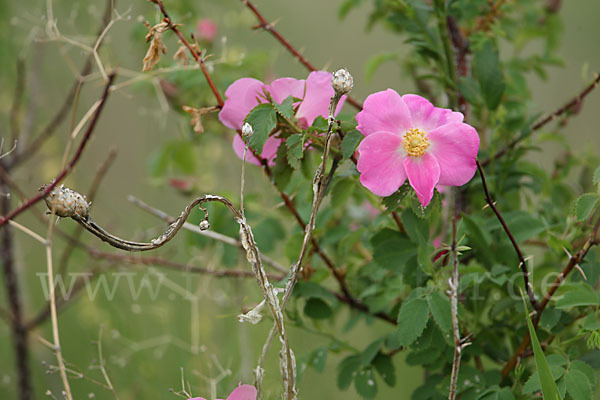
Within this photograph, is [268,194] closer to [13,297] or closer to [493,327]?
[13,297]

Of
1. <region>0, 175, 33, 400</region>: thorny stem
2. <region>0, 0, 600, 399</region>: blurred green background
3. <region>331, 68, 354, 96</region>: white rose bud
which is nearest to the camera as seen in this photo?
<region>331, 68, 354, 96</region>: white rose bud

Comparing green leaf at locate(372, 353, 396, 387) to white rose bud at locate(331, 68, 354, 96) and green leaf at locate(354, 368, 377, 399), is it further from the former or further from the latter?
white rose bud at locate(331, 68, 354, 96)

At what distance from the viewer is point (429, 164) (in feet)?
1.49

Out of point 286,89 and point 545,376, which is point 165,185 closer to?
point 286,89

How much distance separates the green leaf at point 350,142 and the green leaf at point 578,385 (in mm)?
260

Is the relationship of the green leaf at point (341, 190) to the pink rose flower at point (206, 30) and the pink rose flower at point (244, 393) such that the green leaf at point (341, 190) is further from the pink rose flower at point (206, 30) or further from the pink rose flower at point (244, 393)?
the pink rose flower at point (206, 30)

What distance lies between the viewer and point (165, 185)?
3.43ft

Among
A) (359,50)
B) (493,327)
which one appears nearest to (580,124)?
(359,50)

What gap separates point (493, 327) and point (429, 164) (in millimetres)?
255

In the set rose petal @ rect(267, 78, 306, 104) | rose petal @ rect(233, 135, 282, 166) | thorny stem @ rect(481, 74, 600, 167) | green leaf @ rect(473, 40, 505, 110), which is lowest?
rose petal @ rect(233, 135, 282, 166)

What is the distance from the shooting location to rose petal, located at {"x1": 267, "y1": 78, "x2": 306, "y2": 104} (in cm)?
51

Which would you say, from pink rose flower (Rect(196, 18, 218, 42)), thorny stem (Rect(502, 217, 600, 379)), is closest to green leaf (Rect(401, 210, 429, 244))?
thorny stem (Rect(502, 217, 600, 379))

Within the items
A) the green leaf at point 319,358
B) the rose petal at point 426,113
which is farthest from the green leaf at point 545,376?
the green leaf at point 319,358

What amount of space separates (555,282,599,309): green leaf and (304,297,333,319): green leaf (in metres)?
0.23
